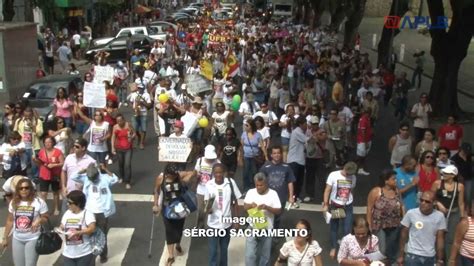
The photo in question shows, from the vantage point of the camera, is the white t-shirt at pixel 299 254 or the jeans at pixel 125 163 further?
the jeans at pixel 125 163

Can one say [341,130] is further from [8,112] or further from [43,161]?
[8,112]

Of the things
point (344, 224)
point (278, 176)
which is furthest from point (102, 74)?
point (344, 224)

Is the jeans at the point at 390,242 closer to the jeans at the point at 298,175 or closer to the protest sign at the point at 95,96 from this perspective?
the jeans at the point at 298,175

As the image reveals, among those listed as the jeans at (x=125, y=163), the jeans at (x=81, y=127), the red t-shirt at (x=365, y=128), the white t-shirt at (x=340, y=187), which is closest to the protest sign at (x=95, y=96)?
the jeans at (x=81, y=127)

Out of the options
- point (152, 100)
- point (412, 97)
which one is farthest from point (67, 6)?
point (152, 100)

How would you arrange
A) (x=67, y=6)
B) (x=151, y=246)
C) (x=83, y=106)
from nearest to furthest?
(x=151, y=246) → (x=83, y=106) → (x=67, y=6)

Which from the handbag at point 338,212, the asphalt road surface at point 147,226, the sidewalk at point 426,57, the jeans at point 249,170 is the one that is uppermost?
the handbag at point 338,212

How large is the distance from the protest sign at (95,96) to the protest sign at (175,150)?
453cm

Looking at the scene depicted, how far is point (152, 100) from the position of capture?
1659 cm

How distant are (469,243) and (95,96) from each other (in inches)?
369

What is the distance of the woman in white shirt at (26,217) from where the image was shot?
25.0 ft

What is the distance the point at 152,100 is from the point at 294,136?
A: 608 centimetres

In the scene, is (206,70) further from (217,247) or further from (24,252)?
(24,252)

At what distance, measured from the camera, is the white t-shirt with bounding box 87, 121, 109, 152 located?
12.0m
